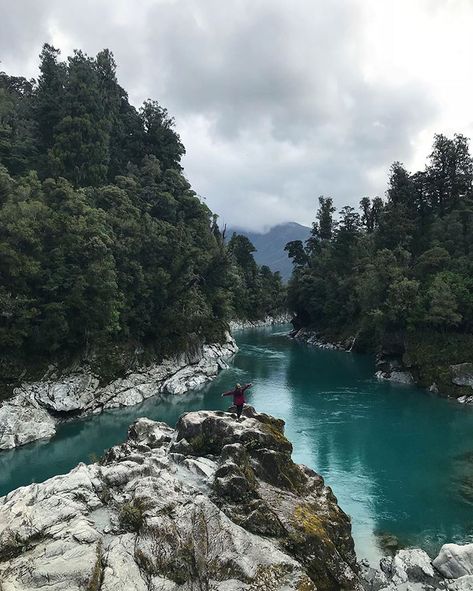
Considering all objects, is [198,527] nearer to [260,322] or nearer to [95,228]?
[95,228]

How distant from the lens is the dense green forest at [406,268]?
4356 cm

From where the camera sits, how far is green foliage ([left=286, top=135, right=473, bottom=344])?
4506cm

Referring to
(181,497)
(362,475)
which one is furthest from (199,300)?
(181,497)

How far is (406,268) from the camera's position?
51.8m

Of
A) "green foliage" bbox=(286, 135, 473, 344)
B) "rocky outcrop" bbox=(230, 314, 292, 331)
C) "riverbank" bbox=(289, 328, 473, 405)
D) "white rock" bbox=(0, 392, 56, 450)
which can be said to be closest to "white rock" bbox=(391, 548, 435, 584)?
"white rock" bbox=(0, 392, 56, 450)

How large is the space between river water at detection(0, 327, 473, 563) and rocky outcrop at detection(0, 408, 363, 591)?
4.84 metres

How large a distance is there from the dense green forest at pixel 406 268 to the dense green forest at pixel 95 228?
66.8 feet

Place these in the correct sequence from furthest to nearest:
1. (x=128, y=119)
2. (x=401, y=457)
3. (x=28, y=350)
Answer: (x=128, y=119), (x=28, y=350), (x=401, y=457)

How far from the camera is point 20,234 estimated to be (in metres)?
31.2

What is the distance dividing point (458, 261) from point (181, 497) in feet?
141

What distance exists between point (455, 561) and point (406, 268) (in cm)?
4071

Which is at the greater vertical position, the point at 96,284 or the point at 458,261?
the point at 458,261

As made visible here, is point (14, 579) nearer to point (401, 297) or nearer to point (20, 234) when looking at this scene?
point (20, 234)

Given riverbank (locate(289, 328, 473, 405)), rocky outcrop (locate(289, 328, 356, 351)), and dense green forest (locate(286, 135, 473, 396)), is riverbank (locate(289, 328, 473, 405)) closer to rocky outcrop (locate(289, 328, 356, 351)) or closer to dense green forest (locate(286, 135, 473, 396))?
dense green forest (locate(286, 135, 473, 396))
